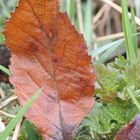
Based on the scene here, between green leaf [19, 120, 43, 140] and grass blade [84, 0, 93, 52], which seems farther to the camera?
grass blade [84, 0, 93, 52]

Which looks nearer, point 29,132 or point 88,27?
point 29,132

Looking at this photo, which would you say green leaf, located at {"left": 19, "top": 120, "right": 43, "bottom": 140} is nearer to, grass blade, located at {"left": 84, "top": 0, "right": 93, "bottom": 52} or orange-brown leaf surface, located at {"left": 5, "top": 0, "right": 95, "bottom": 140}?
orange-brown leaf surface, located at {"left": 5, "top": 0, "right": 95, "bottom": 140}

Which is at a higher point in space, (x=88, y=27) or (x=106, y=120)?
(x=88, y=27)

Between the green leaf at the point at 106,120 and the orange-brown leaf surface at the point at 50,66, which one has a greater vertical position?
the orange-brown leaf surface at the point at 50,66

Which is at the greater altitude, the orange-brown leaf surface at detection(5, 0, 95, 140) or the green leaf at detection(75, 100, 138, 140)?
the orange-brown leaf surface at detection(5, 0, 95, 140)

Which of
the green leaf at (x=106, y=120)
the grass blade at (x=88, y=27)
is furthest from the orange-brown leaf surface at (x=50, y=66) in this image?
the grass blade at (x=88, y=27)

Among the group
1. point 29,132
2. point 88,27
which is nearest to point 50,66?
point 29,132

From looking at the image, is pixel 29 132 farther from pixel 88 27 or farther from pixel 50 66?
pixel 88 27

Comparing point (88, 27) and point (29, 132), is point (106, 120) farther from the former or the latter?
point (88, 27)

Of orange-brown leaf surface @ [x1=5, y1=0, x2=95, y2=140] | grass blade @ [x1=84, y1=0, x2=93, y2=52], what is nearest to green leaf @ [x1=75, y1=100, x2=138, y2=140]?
orange-brown leaf surface @ [x1=5, y1=0, x2=95, y2=140]

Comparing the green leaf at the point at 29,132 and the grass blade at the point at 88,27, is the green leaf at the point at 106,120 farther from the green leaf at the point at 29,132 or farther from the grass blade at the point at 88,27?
→ the grass blade at the point at 88,27
